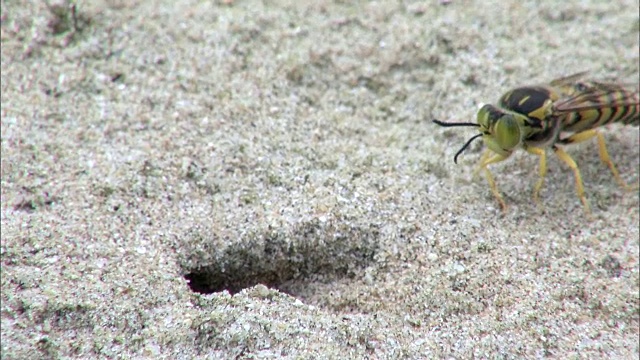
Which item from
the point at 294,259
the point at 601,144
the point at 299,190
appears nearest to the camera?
the point at 294,259

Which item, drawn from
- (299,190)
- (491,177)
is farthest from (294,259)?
(491,177)

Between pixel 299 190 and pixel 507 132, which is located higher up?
pixel 507 132

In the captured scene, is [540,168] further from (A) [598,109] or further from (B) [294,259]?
(B) [294,259]

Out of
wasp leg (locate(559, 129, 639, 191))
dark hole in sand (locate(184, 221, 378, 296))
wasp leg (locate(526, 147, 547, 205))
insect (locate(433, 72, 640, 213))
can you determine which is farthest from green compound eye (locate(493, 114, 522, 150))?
dark hole in sand (locate(184, 221, 378, 296))

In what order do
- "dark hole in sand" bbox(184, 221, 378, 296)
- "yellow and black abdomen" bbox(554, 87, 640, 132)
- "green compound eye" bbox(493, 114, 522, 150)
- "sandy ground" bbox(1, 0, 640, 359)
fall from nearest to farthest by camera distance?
"sandy ground" bbox(1, 0, 640, 359), "dark hole in sand" bbox(184, 221, 378, 296), "green compound eye" bbox(493, 114, 522, 150), "yellow and black abdomen" bbox(554, 87, 640, 132)

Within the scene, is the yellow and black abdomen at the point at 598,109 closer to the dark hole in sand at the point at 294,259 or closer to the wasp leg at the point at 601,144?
the wasp leg at the point at 601,144

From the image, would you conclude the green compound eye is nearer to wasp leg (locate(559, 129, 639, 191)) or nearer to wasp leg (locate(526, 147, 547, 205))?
wasp leg (locate(526, 147, 547, 205))

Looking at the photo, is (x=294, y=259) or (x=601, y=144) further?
(x=601, y=144)

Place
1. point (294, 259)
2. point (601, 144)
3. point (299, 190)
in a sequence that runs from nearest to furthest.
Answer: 1. point (294, 259)
2. point (299, 190)
3. point (601, 144)
